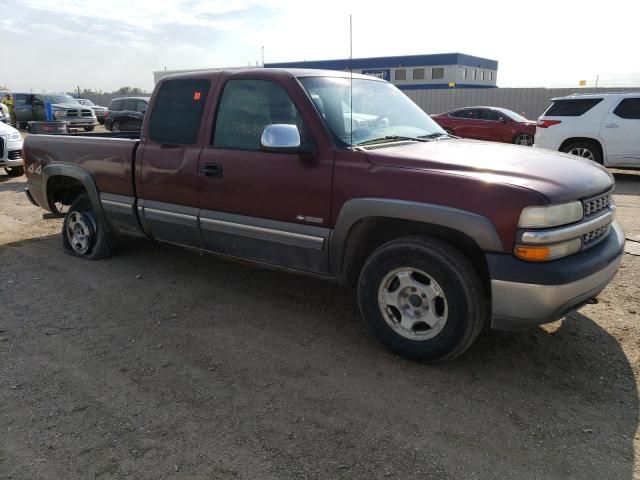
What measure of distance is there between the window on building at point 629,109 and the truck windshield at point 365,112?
7.69 meters

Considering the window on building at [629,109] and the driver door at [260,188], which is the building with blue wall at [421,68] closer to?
the window on building at [629,109]

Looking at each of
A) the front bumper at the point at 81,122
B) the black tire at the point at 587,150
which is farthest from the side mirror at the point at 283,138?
the front bumper at the point at 81,122

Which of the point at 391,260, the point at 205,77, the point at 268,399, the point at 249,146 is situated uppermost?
the point at 205,77

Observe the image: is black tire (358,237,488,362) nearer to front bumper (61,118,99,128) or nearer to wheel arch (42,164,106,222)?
wheel arch (42,164,106,222)

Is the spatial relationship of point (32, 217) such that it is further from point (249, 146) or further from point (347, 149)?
point (347, 149)

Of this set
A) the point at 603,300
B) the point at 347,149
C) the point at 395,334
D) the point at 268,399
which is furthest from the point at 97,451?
the point at 603,300

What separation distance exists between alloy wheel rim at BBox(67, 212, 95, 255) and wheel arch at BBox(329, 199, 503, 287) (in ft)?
10.5

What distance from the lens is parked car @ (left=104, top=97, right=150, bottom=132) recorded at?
68.9 ft

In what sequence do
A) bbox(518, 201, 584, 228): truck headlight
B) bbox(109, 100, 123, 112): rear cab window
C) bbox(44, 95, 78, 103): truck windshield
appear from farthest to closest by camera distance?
bbox(44, 95, 78, 103): truck windshield
bbox(109, 100, 123, 112): rear cab window
bbox(518, 201, 584, 228): truck headlight

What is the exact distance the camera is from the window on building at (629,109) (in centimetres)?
1014

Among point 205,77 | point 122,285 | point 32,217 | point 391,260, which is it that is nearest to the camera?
point 391,260

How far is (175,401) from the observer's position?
3.03 metres

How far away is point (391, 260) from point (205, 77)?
2303 mm

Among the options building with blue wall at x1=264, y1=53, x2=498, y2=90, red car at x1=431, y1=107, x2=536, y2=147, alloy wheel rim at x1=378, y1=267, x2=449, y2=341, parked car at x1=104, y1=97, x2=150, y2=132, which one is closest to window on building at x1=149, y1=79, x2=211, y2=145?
alloy wheel rim at x1=378, y1=267, x2=449, y2=341
